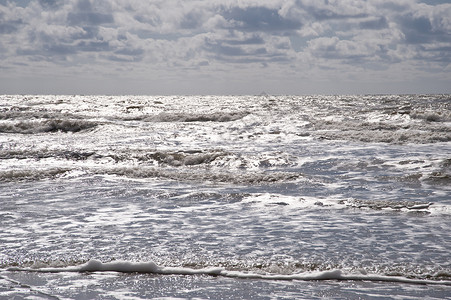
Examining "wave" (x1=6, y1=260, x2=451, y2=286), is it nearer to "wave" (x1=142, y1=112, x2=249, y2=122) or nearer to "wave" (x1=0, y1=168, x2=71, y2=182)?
"wave" (x1=0, y1=168, x2=71, y2=182)

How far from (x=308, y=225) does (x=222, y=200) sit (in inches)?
86.9

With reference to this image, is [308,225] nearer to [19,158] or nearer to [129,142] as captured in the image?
[19,158]

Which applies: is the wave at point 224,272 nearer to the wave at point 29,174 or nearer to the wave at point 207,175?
the wave at point 207,175

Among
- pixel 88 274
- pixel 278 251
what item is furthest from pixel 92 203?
pixel 278 251

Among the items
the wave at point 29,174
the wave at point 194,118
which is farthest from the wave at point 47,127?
the wave at point 29,174

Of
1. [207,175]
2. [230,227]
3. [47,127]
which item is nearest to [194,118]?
[47,127]

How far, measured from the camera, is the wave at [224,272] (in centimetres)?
408

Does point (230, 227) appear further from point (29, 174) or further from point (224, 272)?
point (29, 174)

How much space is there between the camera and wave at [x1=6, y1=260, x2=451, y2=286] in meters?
4.08

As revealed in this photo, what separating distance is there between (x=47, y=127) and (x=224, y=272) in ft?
80.1

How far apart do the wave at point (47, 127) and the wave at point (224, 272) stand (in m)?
22.4

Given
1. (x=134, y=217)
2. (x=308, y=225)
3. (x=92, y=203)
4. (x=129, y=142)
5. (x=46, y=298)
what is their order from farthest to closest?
(x=129, y=142), (x=92, y=203), (x=134, y=217), (x=308, y=225), (x=46, y=298)

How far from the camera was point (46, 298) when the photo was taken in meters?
3.69

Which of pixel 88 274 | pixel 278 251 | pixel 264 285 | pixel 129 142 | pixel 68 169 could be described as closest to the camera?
pixel 264 285
